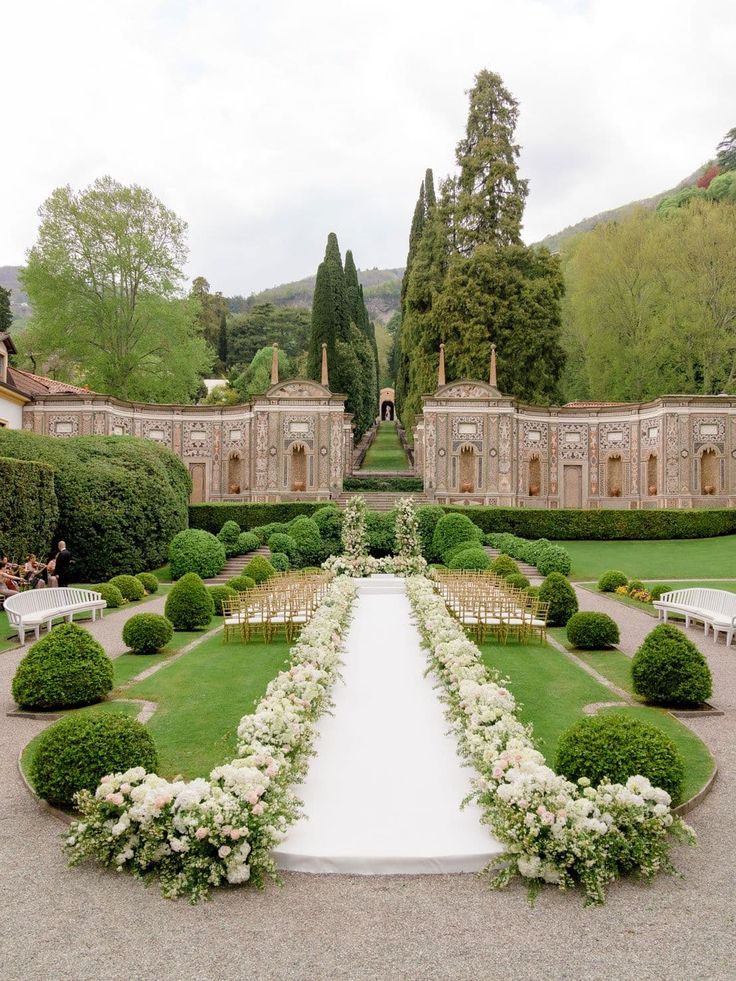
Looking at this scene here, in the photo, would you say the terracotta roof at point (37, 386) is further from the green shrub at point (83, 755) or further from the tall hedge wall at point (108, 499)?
the green shrub at point (83, 755)

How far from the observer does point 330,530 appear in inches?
1166

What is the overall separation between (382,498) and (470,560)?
48.1 ft

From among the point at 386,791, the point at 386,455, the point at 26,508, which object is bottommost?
the point at 386,791

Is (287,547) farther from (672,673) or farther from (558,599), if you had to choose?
(672,673)

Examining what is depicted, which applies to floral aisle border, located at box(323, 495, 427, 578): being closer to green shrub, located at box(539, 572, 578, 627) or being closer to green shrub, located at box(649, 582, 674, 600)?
green shrub, located at box(649, 582, 674, 600)

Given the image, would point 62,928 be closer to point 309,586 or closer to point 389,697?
point 389,697

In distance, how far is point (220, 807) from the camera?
572 centimetres

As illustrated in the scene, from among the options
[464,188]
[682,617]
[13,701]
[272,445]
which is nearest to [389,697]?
[13,701]

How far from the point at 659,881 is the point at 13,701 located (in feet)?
29.8

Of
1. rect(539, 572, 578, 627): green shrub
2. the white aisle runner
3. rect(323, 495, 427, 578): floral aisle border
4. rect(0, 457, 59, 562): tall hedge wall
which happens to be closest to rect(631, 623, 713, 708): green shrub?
the white aisle runner

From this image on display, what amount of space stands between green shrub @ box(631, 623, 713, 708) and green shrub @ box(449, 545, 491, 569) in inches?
529

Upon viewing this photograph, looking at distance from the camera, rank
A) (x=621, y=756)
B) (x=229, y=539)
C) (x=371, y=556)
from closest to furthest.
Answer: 1. (x=621, y=756)
2. (x=371, y=556)
3. (x=229, y=539)

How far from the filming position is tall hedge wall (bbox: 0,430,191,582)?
22.6 meters

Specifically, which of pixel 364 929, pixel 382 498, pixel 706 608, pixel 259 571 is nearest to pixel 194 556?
pixel 259 571
